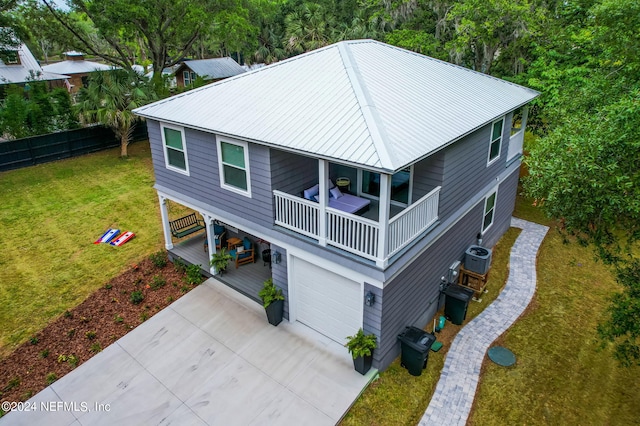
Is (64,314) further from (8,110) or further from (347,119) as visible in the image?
(8,110)

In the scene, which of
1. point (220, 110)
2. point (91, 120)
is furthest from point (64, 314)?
point (91, 120)

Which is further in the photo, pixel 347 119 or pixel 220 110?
pixel 220 110

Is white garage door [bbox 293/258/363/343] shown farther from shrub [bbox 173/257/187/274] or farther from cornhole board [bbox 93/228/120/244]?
cornhole board [bbox 93/228/120/244]

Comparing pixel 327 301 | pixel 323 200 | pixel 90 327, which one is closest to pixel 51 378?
pixel 90 327

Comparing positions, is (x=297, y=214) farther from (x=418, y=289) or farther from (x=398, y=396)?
(x=398, y=396)

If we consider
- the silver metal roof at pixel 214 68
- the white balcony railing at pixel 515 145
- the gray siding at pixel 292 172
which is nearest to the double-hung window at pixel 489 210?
the white balcony railing at pixel 515 145

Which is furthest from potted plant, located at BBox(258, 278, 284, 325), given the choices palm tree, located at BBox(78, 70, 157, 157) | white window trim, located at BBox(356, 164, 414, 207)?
palm tree, located at BBox(78, 70, 157, 157)
